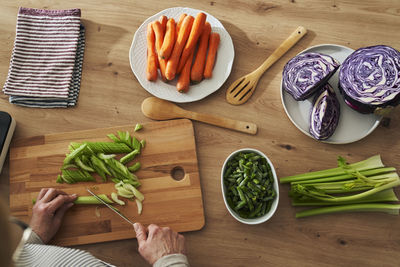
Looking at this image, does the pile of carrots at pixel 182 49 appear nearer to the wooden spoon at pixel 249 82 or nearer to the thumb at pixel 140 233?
the wooden spoon at pixel 249 82

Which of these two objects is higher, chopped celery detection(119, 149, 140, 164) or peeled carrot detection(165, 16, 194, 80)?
peeled carrot detection(165, 16, 194, 80)

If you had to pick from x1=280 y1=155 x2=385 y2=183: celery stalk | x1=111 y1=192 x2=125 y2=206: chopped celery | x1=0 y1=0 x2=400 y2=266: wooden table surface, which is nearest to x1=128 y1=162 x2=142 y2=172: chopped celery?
x1=111 y1=192 x2=125 y2=206: chopped celery

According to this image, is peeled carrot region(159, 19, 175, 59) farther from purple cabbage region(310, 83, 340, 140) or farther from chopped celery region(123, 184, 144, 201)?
purple cabbage region(310, 83, 340, 140)

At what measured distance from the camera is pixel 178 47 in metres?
1.93

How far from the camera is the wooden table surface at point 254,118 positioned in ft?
6.00

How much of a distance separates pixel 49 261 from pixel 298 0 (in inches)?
75.0

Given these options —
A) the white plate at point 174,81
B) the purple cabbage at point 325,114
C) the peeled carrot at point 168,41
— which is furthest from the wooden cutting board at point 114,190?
the purple cabbage at point 325,114

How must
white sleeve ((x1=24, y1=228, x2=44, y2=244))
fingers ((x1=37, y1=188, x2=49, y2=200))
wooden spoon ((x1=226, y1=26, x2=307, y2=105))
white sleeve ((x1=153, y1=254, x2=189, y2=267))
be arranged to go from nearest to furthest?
white sleeve ((x1=153, y1=254, x2=189, y2=267))
white sleeve ((x1=24, y1=228, x2=44, y2=244))
fingers ((x1=37, y1=188, x2=49, y2=200))
wooden spoon ((x1=226, y1=26, x2=307, y2=105))

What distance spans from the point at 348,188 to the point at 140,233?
3.42 ft

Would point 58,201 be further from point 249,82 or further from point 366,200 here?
point 366,200

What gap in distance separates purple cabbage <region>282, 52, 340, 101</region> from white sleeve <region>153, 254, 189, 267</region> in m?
0.98

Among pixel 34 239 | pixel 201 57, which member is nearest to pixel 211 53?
pixel 201 57

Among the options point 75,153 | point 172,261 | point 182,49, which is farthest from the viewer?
point 182,49

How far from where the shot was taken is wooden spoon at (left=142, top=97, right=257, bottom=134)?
76.3 inches
